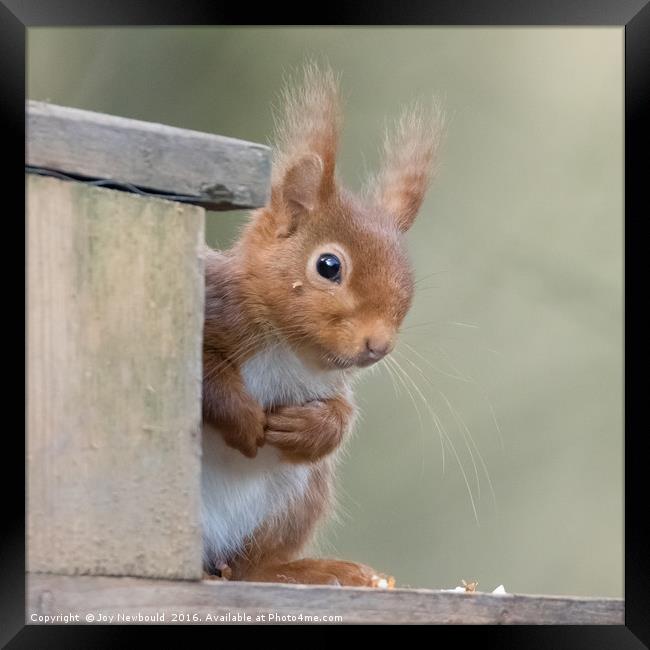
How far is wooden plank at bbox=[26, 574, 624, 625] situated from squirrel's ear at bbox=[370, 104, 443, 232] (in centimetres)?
88

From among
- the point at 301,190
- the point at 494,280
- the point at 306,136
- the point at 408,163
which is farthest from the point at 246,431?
the point at 494,280

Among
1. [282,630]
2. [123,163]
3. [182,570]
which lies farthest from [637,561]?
[123,163]

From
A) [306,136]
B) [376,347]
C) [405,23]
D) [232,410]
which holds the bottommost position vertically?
[232,410]

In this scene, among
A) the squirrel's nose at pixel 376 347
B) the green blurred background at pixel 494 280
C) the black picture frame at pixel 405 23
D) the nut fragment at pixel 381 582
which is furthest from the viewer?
the green blurred background at pixel 494 280

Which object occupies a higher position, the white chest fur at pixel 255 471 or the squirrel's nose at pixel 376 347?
the squirrel's nose at pixel 376 347

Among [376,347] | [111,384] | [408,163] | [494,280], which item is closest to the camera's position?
[111,384]

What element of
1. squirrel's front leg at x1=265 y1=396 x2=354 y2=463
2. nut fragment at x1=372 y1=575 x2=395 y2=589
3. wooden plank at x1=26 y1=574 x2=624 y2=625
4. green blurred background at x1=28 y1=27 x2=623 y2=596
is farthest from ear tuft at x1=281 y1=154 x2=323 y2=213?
green blurred background at x1=28 y1=27 x2=623 y2=596

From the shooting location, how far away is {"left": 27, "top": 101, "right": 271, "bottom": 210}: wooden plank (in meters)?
2.12

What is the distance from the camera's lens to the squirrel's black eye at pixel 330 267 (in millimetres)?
2557

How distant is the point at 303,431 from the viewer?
2.64 meters

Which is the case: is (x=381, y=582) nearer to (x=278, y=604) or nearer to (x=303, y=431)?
(x=303, y=431)

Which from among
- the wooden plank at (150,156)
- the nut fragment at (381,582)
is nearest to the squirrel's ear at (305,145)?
the wooden plank at (150,156)

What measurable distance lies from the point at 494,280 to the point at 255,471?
2380 mm

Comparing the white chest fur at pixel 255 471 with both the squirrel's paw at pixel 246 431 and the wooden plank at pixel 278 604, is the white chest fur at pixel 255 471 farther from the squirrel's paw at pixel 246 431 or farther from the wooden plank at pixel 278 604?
the wooden plank at pixel 278 604
